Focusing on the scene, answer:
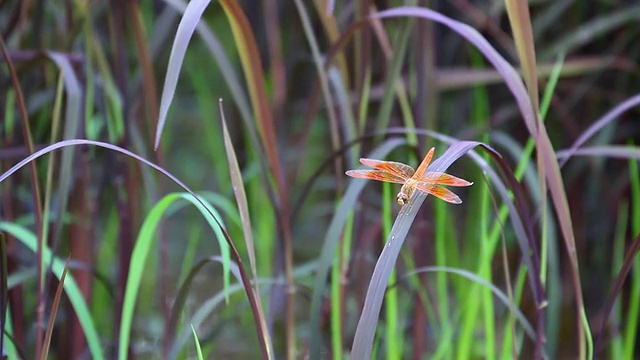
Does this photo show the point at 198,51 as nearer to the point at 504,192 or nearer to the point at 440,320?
the point at 440,320

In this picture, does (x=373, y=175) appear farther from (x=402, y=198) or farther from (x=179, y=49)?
(x=179, y=49)

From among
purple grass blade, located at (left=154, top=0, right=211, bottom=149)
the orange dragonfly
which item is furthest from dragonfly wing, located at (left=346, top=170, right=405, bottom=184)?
purple grass blade, located at (left=154, top=0, right=211, bottom=149)

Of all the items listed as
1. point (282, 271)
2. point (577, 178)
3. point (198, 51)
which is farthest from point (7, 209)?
point (577, 178)

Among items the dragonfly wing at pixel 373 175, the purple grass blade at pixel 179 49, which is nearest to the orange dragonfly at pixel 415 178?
the dragonfly wing at pixel 373 175

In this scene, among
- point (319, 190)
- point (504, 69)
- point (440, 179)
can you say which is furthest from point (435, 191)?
point (319, 190)

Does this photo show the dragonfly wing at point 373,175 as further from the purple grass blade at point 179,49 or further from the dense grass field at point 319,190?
the purple grass blade at point 179,49

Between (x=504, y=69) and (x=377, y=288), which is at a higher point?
(x=504, y=69)

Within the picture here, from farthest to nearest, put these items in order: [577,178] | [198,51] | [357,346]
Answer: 1. [198,51]
2. [577,178]
3. [357,346]
